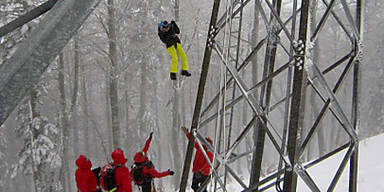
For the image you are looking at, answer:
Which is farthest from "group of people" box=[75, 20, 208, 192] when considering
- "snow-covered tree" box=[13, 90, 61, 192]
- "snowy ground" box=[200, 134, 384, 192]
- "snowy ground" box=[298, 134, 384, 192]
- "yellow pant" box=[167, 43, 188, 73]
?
"snow-covered tree" box=[13, 90, 61, 192]

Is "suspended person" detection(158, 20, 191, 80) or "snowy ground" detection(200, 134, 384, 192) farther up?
"suspended person" detection(158, 20, 191, 80)

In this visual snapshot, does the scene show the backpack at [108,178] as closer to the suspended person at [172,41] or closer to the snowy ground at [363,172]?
the suspended person at [172,41]

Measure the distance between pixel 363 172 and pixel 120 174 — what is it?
4.65 m

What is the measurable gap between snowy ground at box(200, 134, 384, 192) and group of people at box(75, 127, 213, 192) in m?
1.68

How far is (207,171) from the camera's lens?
6266 millimetres

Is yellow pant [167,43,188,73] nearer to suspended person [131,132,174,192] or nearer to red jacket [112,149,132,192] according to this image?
red jacket [112,149,132,192]

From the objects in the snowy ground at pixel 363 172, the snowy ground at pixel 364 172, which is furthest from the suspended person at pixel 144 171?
the snowy ground at pixel 364 172

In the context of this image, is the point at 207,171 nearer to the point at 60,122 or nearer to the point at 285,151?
the point at 285,151

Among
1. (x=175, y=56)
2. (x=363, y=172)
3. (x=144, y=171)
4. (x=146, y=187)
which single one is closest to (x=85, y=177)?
(x=144, y=171)

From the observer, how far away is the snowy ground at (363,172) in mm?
5418

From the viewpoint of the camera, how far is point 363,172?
605 centimetres

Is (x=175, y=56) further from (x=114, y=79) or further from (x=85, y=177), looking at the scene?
(x=114, y=79)

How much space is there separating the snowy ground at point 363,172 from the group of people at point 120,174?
168 cm

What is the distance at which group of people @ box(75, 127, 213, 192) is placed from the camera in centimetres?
508
